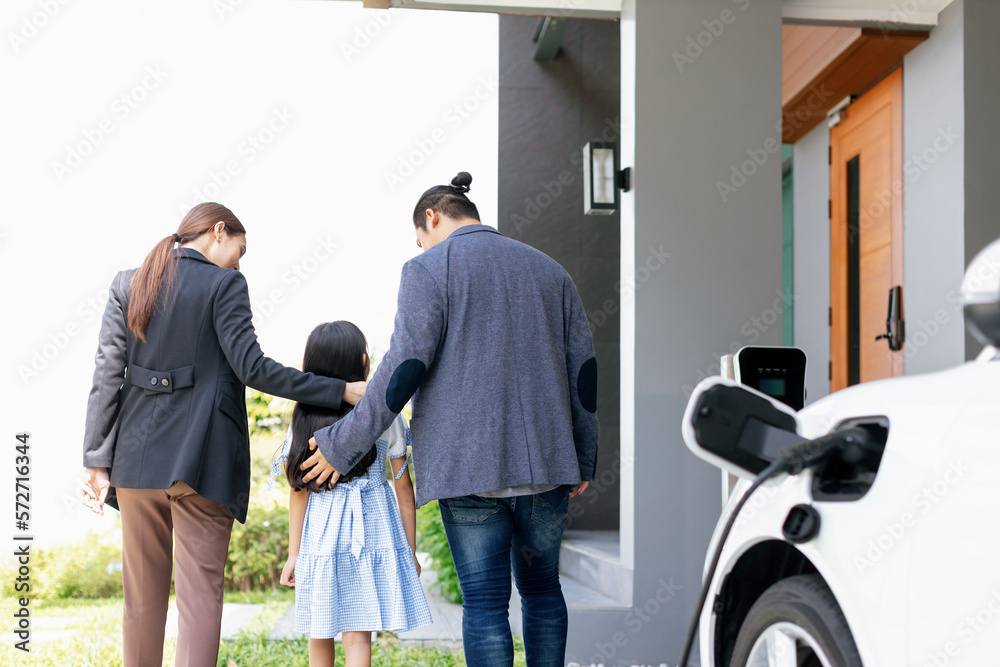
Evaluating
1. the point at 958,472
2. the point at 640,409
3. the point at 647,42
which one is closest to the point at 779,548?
the point at 958,472

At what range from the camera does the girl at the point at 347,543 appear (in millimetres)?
2471

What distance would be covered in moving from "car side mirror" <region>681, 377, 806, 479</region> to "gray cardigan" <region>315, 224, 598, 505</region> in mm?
970

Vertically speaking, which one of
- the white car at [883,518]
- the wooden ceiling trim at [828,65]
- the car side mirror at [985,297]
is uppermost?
the wooden ceiling trim at [828,65]

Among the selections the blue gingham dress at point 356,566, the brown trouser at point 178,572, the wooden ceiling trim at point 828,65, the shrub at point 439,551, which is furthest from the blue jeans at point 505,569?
the wooden ceiling trim at point 828,65

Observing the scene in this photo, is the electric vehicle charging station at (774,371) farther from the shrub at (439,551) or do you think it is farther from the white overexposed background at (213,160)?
the white overexposed background at (213,160)

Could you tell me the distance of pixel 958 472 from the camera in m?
0.95

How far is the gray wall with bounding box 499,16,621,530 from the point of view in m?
5.61

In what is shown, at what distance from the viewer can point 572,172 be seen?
18.8ft

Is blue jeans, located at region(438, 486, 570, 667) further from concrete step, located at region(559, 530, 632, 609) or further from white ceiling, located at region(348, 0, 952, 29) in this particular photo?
white ceiling, located at region(348, 0, 952, 29)

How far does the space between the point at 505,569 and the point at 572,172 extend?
13.1 ft

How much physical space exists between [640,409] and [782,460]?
102 inches

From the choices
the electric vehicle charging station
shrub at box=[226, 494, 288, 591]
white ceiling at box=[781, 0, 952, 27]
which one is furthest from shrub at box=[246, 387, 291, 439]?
white ceiling at box=[781, 0, 952, 27]

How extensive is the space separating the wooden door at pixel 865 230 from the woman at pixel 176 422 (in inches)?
155

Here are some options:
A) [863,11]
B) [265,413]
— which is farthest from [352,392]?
[265,413]
